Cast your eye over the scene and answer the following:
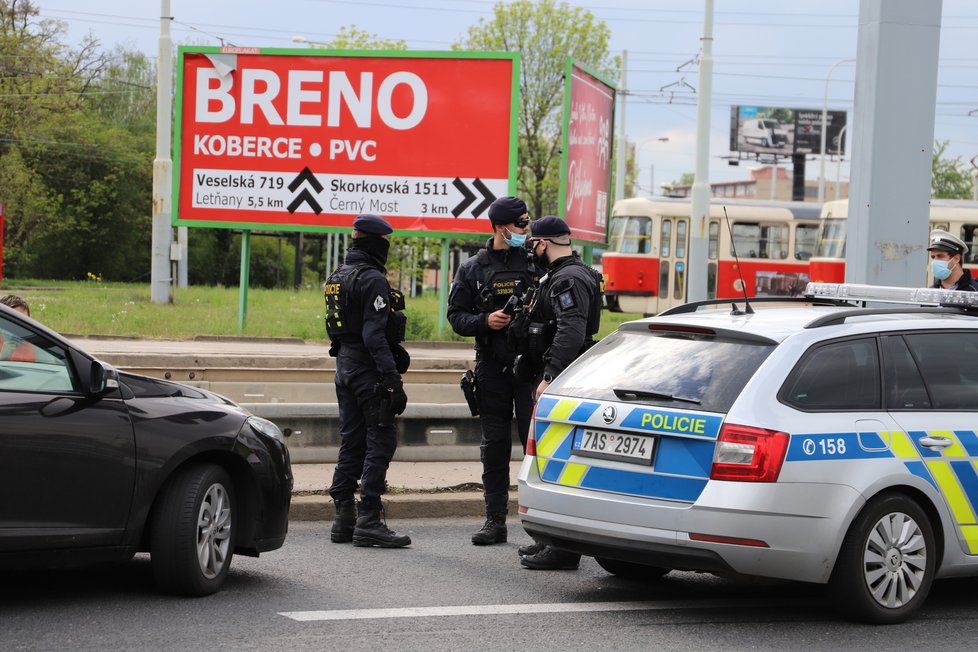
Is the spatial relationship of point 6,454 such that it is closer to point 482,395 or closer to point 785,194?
point 482,395

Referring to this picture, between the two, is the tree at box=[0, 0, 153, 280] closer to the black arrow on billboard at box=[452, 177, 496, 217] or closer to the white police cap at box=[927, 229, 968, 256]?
the black arrow on billboard at box=[452, 177, 496, 217]

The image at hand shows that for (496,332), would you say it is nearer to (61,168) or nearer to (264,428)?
(264,428)

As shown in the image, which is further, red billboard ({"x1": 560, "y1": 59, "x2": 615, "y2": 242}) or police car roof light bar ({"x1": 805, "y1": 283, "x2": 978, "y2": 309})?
red billboard ({"x1": 560, "y1": 59, "x2": 615, "y2": 242})

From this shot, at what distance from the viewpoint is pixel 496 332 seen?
782cm

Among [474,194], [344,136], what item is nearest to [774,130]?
[474,194]

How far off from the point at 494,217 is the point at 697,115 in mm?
22190

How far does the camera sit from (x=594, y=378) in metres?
6.41

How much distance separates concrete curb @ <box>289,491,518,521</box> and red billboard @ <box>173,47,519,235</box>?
41.3 ft

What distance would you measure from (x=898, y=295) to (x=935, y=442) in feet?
4.05

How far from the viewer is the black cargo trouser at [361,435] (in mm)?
7773

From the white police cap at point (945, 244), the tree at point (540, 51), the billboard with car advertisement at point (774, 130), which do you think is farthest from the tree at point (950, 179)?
the white police cap at point (945, 244)

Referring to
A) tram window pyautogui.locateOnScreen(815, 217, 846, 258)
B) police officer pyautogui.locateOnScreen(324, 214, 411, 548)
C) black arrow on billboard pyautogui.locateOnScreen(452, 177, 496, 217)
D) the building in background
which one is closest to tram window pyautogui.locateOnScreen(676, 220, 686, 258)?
tram window pyautogui.locateOnScreen(815, 217, 846, 258)

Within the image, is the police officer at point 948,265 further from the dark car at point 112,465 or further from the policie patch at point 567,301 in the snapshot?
the dark car at point 112,465

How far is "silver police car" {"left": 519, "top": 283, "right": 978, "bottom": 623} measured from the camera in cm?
572
